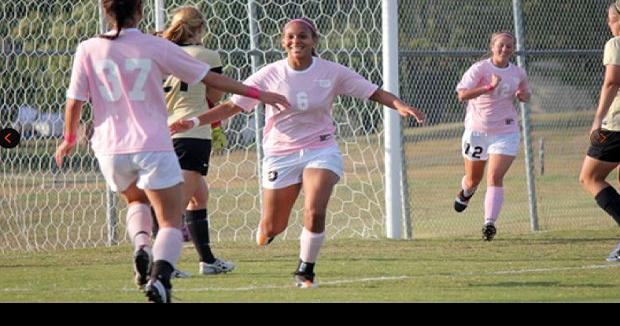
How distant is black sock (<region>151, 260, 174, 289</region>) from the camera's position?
7930mm

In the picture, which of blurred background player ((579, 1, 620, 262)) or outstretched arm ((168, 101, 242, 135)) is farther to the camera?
blurred background player ((579, 1, 620, 262))

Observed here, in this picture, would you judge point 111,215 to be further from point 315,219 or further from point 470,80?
point 315,219

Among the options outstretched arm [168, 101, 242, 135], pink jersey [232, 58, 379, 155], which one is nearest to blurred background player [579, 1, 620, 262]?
pink jersey [232, 58, 379, 155]

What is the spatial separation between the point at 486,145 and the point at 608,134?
284cm

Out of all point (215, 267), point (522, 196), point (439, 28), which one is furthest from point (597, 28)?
point (215, 267)

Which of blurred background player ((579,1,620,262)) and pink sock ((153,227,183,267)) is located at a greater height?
blurred background player ((579,1,620,262))

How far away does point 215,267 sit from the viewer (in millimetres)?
10820

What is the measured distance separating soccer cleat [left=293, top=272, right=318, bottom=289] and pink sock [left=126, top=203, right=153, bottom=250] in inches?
55.5

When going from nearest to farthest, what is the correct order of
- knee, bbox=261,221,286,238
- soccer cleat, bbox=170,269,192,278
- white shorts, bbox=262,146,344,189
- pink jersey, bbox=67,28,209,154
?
pink jersey, bbox=67,28,209,154
white shorts, bbox=262,146,344,189
knee, bbox=261,221,286,238
soccer cleat, bbox=170,269,192,278

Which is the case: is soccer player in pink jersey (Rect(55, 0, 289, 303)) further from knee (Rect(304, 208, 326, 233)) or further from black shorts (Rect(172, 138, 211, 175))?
black shorts (Rect(172, 138, 211, 175))

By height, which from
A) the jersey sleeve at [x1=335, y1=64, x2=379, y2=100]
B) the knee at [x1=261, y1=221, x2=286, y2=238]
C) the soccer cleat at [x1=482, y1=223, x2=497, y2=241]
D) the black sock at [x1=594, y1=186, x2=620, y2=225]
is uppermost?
the jersey sleeve at [x1=335, y1=64, x2=379, y2=100]
